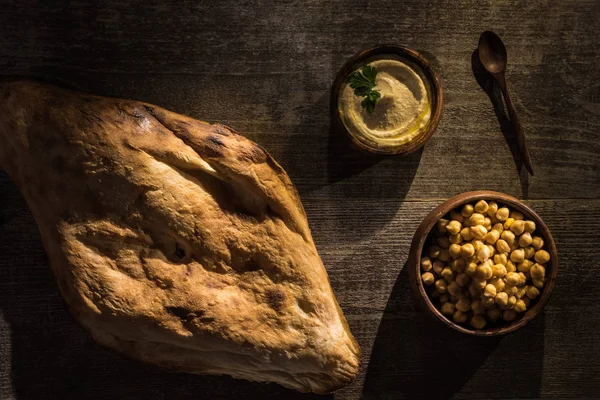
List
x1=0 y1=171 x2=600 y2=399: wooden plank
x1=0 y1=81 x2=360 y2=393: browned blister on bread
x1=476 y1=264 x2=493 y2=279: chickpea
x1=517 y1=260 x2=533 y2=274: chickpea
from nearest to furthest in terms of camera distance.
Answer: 1. x1=0 y1=81 x2=360 y2=393: browned blister on bread
2. x1=476 y1=264 x2=493 y2=279: chickpea
3. x1=517 y1=260 x2=533 y2=274: chickpea
4. x1=0 y1=171 x2=600 y2=399: wooden plank

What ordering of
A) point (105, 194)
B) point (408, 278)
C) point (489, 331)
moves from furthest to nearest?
1. point (408, 278)
2. point (489, 331)
3. point (105, 194)

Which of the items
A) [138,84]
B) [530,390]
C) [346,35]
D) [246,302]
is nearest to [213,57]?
[138,84]

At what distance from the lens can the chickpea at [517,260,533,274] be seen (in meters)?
2.51

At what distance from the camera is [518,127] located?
265cm

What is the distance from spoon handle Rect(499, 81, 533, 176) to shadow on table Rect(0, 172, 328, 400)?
4.58 feet

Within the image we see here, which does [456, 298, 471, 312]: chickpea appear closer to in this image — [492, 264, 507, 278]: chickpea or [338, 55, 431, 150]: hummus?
[492, 264, 507, 278]: chickpea

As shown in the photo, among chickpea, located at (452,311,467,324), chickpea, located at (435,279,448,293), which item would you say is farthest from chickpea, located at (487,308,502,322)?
chickpea, located at (435,279,448,293)

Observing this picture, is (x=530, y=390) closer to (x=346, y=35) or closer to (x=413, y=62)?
(x=413, y=62)

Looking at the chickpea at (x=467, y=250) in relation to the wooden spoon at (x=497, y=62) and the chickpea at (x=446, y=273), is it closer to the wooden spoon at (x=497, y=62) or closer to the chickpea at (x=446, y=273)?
the chickpea at (x=446, y=273)

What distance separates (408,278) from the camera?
2.70 meters

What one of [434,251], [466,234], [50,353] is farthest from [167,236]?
[466,234]

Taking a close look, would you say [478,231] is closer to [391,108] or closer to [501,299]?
[501,299]

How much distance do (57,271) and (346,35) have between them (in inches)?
58.8

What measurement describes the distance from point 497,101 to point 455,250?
2.32ft
